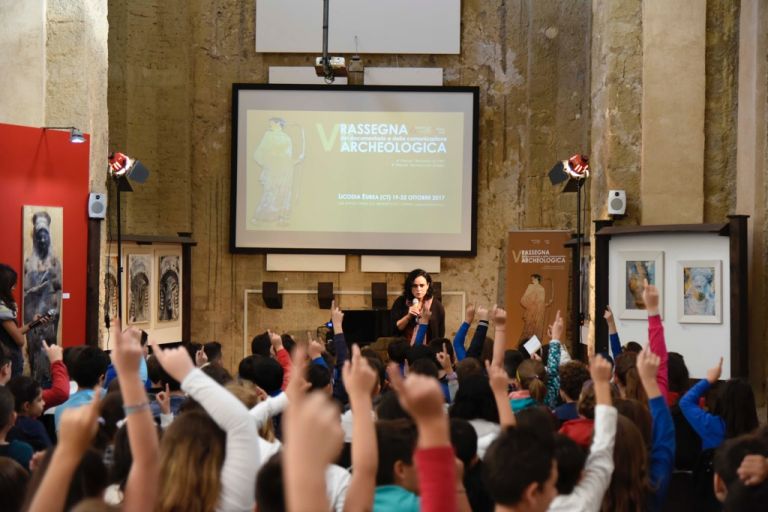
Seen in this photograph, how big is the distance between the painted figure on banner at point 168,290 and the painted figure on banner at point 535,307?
4.42 m

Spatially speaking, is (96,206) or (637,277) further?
(96,206)

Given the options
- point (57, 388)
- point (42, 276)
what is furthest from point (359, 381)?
point (42, 276)

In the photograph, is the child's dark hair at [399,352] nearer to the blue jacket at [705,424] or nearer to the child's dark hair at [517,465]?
the blue jacket at [705,424]

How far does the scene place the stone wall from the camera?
12.9 m

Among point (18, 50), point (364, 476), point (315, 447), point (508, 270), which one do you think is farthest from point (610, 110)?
point (315, 447)

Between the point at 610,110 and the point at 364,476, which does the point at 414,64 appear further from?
the point at 364,476

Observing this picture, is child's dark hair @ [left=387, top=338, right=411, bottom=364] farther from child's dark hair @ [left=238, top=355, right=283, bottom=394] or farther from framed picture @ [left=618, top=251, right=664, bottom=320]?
framed picture @ [left=618, top=251, right=664, bottom=320]

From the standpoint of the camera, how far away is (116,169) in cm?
1045

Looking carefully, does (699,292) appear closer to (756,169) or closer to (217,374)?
(756,169)

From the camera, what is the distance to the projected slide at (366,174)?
41.8 feet

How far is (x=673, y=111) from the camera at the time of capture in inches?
389

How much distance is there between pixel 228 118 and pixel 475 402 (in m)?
9.82

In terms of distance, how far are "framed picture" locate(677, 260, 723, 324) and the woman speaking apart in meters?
2.33

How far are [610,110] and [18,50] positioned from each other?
6.12 m
